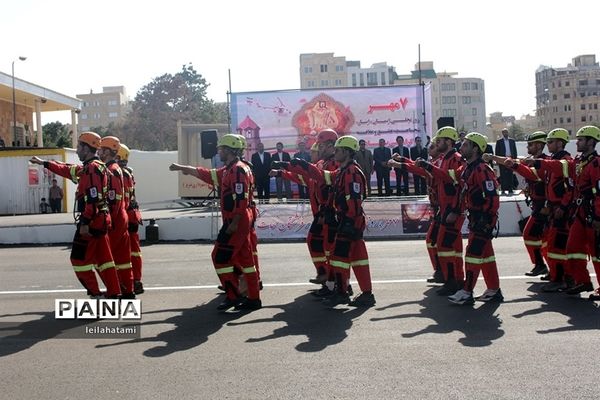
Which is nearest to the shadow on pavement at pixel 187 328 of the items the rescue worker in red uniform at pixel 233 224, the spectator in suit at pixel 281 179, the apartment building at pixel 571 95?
the rescue worker in red uniform at pixel 233 224

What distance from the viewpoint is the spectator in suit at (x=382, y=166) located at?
69.3 ft

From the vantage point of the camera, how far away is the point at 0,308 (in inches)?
361

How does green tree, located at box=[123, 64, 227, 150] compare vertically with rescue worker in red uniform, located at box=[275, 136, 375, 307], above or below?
above

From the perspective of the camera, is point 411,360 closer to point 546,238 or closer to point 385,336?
point 385,336

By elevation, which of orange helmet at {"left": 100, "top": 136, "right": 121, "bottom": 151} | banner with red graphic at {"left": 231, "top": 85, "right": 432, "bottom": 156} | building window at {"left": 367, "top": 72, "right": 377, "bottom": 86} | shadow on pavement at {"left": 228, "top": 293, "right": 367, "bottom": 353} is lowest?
shadow on pavement at {"left": 228, "top": 293, "right": 367, "bottom": 353}

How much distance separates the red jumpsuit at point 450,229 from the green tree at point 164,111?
69.7m

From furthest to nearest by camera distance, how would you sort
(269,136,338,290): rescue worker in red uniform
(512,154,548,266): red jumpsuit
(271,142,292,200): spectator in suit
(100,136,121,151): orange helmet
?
1. (271,142,292,200): spectator in suit
2. (512,154,548,266): red jumpsuit
3. (269,136,338,290): rescue worker in red uniform
4. (100,136,121,151): orange helmet

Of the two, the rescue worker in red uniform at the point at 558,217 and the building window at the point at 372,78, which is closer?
the rescue worker in red uniform at the point at 558,217

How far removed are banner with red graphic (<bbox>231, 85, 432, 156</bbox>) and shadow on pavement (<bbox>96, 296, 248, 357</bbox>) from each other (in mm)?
14433

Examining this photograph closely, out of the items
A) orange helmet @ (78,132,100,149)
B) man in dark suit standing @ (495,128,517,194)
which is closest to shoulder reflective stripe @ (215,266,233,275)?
orange helmet @ (78,132,100,149)

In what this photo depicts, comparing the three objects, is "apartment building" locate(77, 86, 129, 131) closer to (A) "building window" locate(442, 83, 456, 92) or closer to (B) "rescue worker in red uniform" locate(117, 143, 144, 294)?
(A) "building window" locate(442, 83, 456, 92)

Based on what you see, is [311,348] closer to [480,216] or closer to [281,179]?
[480,216]

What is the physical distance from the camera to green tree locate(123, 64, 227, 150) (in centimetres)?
7812

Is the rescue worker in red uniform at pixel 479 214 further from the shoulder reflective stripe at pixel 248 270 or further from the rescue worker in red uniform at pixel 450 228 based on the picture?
the shoulder reflective stripe at pixel 248 270
